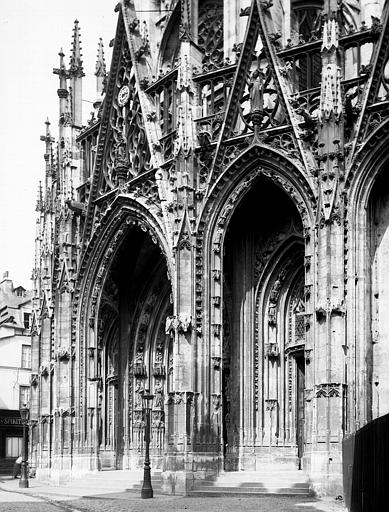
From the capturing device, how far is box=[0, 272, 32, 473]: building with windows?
66250mm

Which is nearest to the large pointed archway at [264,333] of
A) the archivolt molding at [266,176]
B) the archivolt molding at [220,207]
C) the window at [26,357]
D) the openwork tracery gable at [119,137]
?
the archivolt molding at [220,207]

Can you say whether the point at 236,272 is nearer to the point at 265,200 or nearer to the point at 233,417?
the point at 265,200

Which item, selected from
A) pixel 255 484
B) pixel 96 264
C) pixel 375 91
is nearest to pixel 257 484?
pixel 255 484

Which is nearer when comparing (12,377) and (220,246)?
(220,246)

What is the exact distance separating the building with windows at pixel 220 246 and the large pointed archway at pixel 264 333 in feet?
0.18

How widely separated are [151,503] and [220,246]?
8.85m

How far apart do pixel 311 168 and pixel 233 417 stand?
9.29 metres

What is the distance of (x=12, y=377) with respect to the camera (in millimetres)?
68375

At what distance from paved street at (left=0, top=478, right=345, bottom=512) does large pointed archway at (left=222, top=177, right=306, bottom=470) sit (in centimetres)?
449

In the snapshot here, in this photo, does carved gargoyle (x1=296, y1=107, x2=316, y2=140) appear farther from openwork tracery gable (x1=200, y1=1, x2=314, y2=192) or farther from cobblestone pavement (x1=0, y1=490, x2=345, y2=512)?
cobblestone pavement (x1=0, y1=490, x2=345, y2=512)

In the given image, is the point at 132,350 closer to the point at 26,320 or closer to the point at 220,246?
the point at 220,246

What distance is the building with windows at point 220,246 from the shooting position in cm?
2759

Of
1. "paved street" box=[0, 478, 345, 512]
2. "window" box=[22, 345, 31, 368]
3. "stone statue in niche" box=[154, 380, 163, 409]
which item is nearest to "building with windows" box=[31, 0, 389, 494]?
"stone statue in niche" box=[154, 380, 163, 409]

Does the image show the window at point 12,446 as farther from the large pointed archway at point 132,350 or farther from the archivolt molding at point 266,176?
the archivolt molding at point 266,176
